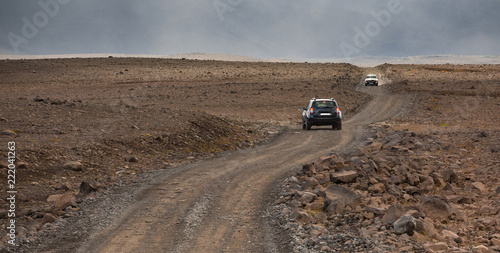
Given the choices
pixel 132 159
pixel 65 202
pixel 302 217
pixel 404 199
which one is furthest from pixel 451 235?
pixel 132 159

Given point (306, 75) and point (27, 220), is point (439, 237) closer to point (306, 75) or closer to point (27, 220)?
point (27, 220)

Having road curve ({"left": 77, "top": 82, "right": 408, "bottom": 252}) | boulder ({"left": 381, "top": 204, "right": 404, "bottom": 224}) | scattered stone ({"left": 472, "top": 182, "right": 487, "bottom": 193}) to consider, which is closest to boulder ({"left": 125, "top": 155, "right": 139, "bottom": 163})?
road curve ({"left": 77, "top": 82, "right": 408, "bottom": 252})

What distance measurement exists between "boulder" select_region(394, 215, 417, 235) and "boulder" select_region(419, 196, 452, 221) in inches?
55.9

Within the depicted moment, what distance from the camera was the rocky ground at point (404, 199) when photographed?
10.7 meters

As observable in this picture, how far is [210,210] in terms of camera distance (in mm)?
13820

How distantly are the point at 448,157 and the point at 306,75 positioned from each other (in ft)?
216

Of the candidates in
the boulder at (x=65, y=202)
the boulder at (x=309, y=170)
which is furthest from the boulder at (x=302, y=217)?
the boulder at (x=65, y=202)

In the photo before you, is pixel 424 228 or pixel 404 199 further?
pixel 404 199

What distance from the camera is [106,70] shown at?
269 ft

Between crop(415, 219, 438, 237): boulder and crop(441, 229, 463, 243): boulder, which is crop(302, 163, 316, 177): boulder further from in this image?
crop(441, 229, 463, 243): boulder

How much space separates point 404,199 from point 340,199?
6.99 ft

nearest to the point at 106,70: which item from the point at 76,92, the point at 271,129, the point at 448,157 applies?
the point at 76,92

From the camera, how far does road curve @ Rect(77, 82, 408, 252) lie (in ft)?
36.8

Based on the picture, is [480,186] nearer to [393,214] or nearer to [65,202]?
[393,214]
